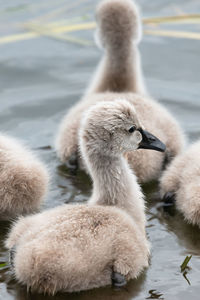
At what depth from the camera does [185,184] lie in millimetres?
5320

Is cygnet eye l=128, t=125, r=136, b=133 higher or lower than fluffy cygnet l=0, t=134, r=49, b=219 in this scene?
higher

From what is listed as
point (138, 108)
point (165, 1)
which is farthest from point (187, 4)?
point (138, 108)

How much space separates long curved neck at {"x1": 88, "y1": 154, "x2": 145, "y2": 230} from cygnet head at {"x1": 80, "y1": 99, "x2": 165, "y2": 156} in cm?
7

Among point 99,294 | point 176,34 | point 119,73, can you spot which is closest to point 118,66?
point 119,73

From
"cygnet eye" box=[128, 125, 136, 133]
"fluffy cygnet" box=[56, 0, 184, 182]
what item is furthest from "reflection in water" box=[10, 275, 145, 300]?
"fluffy cygnet" box=[56, 0, 184, 182]

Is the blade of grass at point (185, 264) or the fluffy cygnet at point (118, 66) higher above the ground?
the fluffy cygnet at point (118, 66)

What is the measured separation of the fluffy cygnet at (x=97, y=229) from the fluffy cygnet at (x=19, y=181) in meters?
0.45

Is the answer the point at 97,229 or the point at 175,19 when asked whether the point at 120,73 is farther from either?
the point at 175,19

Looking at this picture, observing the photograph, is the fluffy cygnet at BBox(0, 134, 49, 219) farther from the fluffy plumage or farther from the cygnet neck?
the cygnet neck

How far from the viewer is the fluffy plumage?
13.5ft

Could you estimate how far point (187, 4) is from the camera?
10.1 meters

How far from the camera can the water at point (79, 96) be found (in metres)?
4.55

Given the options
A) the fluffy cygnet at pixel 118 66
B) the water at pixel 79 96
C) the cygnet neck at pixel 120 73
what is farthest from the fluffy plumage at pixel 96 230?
the cygnet neck at pixel 120 73

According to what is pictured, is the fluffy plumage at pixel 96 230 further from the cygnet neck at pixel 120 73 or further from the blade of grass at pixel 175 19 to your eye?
the blade of grass at pixel 175 19
